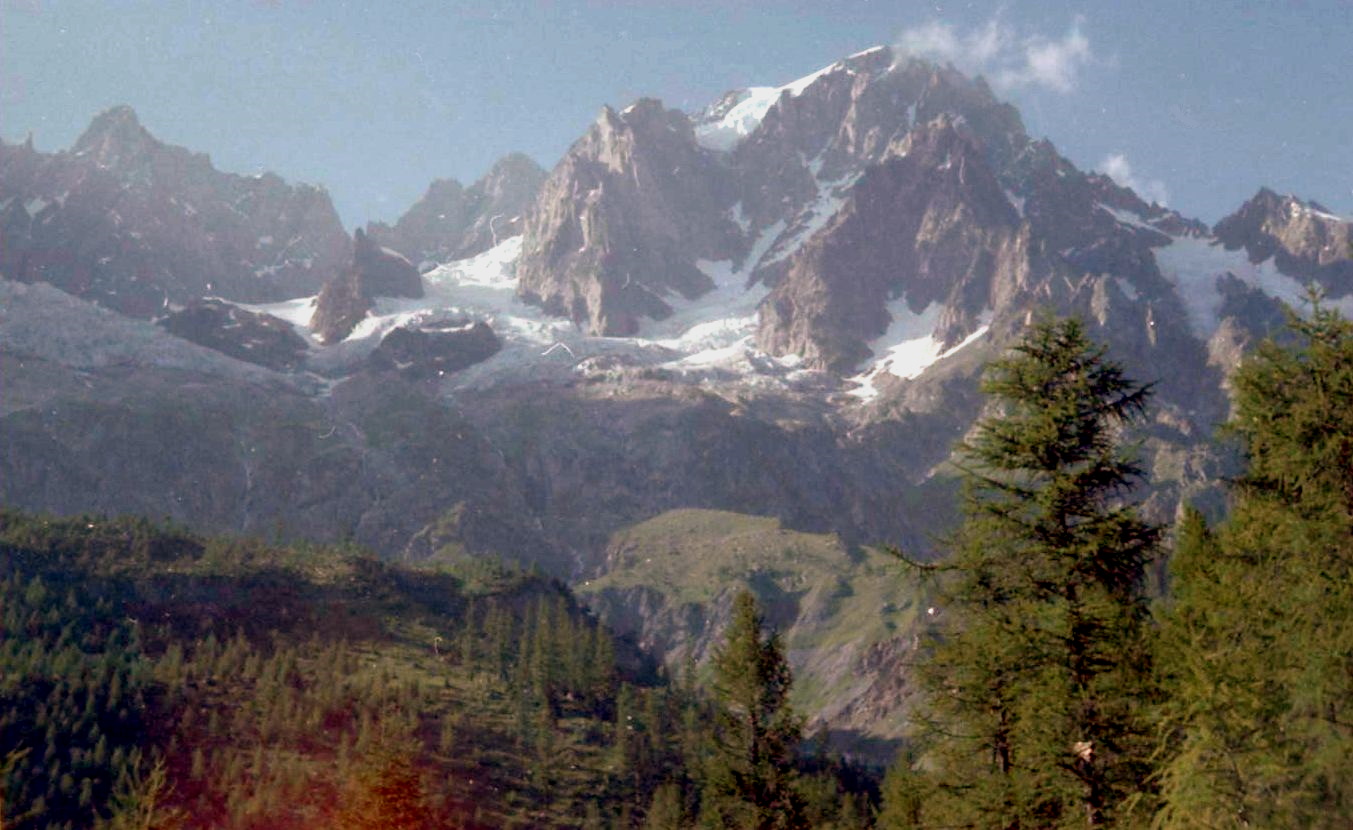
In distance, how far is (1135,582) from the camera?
69.9ft

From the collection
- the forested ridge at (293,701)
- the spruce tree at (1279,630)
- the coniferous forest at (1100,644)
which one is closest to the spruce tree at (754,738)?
the coniferous forest at (1100,644)

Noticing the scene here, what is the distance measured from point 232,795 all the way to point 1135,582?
102 m

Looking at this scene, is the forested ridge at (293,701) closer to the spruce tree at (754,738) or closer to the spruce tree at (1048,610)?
the spruce tree at (754,738)

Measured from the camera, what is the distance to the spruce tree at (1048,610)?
19203mm

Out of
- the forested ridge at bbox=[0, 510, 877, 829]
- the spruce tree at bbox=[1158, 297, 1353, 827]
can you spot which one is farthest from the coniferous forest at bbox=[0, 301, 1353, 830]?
the forested ridge at bbox=[0, 510, 877, 829]

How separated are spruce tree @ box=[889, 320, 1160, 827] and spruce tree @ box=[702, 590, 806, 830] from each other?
536 inches

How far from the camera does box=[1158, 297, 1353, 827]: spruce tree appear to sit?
54.4ft

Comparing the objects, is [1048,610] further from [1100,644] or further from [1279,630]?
[1279,630]

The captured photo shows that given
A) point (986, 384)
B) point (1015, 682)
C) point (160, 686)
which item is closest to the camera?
point (1015, 682)

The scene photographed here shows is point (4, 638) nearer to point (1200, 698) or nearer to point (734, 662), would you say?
point (734, 662)

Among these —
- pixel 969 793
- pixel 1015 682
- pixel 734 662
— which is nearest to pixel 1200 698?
pixel 1015 682

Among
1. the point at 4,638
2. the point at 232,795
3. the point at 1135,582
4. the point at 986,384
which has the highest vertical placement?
the point at 986,384

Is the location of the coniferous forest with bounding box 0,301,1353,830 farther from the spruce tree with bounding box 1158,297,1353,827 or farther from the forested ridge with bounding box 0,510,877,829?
the forested ridge with bounding box 0,510,877,829

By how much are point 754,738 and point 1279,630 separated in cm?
2111
